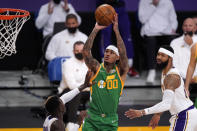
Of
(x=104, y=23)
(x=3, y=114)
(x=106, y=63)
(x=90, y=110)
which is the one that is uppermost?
(x=104, y=23)

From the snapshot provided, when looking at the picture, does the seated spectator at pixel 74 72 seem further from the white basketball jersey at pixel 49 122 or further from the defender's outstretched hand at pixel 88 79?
the white basketball jersey at pixel 49 122

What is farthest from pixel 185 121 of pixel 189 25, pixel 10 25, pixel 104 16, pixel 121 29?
pixel 121 29

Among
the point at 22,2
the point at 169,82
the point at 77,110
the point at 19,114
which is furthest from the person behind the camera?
the point at 22,2

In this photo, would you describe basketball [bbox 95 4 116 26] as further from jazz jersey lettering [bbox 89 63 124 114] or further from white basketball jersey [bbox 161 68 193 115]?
white basketball jersey [bbox 161 68 193 115]

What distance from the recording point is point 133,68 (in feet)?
38.3

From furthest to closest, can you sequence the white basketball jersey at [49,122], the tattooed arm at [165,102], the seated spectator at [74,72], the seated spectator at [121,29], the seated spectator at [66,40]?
1. the seated spectator at [121,29]
2. the seated spectator at [66,40]
3. the seated spectator at [74,72]
4. the tattooed arm at [165,102]
5. the white basketball jersey at [49,122]

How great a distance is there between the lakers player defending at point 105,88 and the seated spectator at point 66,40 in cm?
351

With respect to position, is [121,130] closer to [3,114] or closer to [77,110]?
[77,110]

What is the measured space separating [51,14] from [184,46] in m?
2.85

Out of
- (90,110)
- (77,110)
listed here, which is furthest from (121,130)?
(90,110)

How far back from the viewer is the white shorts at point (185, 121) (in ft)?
21.4

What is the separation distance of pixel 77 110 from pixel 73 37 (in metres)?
1.68

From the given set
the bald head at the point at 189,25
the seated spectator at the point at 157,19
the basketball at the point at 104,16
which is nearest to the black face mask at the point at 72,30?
the seated spectator at the point at 157,19

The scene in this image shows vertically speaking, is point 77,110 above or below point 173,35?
below
